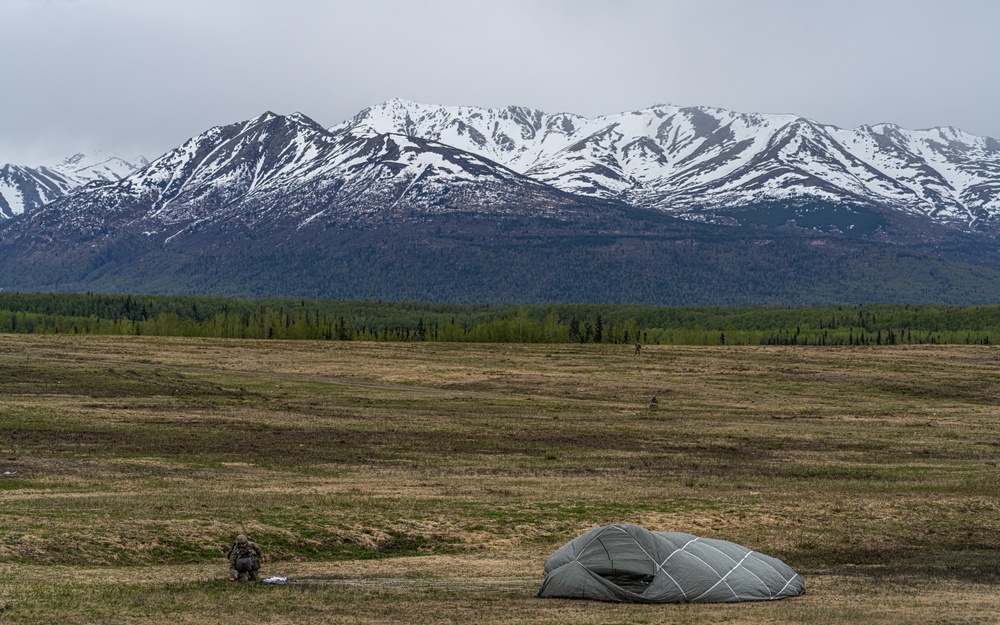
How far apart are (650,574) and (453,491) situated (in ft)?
56.5

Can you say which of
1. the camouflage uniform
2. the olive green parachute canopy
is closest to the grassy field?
the camouflage uniform

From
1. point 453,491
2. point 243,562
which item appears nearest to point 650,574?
point 243,562

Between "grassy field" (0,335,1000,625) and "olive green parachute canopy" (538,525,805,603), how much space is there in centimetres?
78

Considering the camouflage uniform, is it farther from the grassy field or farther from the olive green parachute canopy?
the olive green parachute canopy

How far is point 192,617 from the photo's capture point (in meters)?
23.7

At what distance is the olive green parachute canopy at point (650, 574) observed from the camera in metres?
28.5

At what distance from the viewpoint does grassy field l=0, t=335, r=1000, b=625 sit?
87.8 feet

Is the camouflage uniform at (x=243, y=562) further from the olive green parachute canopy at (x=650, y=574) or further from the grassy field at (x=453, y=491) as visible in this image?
the olive green parachute canopy at (x=650, y=574)

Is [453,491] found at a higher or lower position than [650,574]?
lower

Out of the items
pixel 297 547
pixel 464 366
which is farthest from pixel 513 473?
pixel 464 366

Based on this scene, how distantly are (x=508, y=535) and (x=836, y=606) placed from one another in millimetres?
13597

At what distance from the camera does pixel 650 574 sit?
2866 centimetres

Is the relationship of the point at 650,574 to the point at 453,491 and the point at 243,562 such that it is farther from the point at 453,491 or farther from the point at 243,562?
the point at 453,491

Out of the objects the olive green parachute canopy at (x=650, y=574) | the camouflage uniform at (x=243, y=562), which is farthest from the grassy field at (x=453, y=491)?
the olive green parachute canopy at (x=650, y=574)
